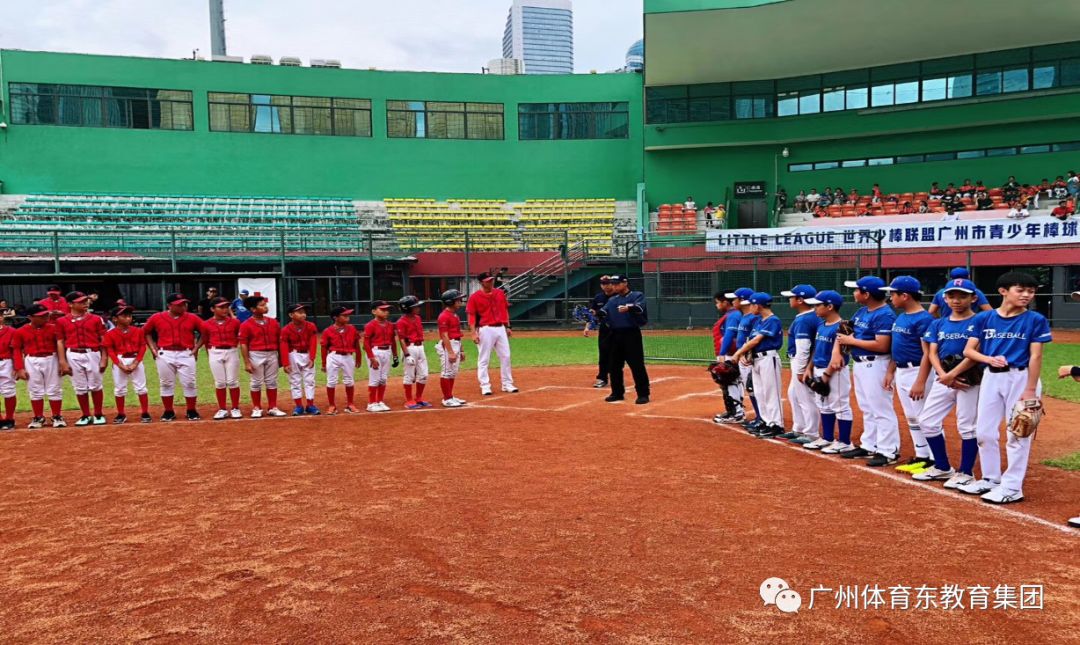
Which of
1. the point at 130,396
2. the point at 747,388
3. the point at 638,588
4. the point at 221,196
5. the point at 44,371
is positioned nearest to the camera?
the point at 638,588

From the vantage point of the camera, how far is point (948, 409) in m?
6.94

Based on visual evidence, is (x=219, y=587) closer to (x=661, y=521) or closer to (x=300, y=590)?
(x=300, y=590)

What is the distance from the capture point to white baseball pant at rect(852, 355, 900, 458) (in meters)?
7.75

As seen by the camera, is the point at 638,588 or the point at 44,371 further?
the point at 44,371

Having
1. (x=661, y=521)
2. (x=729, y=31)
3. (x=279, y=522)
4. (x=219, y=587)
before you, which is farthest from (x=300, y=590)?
(x=729, y=31)

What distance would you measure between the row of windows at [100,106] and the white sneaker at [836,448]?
34.8 m

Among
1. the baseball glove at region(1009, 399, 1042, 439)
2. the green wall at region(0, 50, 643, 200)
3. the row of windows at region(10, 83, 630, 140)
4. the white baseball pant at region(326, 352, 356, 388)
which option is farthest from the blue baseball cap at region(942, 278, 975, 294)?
the row of windows at region(10, 83, 630, 140)

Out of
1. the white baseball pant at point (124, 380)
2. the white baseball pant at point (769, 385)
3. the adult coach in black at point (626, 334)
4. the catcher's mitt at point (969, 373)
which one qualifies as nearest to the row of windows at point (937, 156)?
the adult coach in black at point (626, 334)

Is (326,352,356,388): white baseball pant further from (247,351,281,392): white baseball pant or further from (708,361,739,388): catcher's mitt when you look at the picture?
(708,361,739,388): catcher's mitt

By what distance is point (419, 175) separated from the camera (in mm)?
36969

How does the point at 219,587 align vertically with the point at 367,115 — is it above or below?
below

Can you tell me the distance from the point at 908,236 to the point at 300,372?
22.2 metres

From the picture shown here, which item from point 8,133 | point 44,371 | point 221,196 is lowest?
point 44,371

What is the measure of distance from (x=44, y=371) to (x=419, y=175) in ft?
89.9
